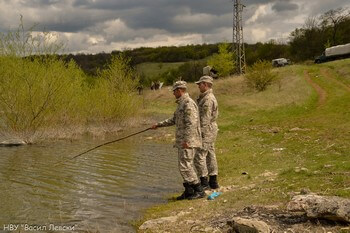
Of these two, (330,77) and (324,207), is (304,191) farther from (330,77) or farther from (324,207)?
(330,77)

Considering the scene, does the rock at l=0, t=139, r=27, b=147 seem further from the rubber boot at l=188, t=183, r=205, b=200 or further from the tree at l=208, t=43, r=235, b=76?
the tree at l=208, t=43, r=235, b=76

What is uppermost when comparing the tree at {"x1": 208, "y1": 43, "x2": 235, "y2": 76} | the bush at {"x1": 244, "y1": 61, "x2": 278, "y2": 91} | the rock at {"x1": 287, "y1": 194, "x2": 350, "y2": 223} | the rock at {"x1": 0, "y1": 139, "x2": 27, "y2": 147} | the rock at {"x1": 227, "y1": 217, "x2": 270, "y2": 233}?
the tree at {"x1": 208, "y1": 43, "x2": 235, "y2": 76}

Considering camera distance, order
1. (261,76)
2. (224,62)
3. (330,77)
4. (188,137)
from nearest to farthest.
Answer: (188,137) → (330,77) → (261,76) → (224,62)

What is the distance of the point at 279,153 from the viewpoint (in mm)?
14828

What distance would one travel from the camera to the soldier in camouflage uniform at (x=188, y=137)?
934 cm

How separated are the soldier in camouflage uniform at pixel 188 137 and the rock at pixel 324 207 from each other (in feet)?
10.5

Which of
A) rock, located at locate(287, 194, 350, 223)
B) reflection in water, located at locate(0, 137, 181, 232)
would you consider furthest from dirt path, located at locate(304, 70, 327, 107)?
rock, located at locate(287, 194, 350, 223)

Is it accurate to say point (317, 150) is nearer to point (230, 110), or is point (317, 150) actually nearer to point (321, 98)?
point (321, 98)

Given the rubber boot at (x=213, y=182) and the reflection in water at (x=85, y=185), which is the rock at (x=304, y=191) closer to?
the rubber boot at (x=213, y=182)

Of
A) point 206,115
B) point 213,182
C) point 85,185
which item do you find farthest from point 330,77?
point 85,185

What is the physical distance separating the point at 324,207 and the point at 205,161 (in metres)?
4.13

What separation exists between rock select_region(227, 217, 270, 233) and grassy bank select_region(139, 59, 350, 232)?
3.84 ft

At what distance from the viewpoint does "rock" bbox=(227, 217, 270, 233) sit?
603 centimetres

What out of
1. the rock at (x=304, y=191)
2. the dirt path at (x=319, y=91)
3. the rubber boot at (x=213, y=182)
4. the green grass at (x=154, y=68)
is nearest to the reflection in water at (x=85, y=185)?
the rubber boot at (x=213, y=182)
